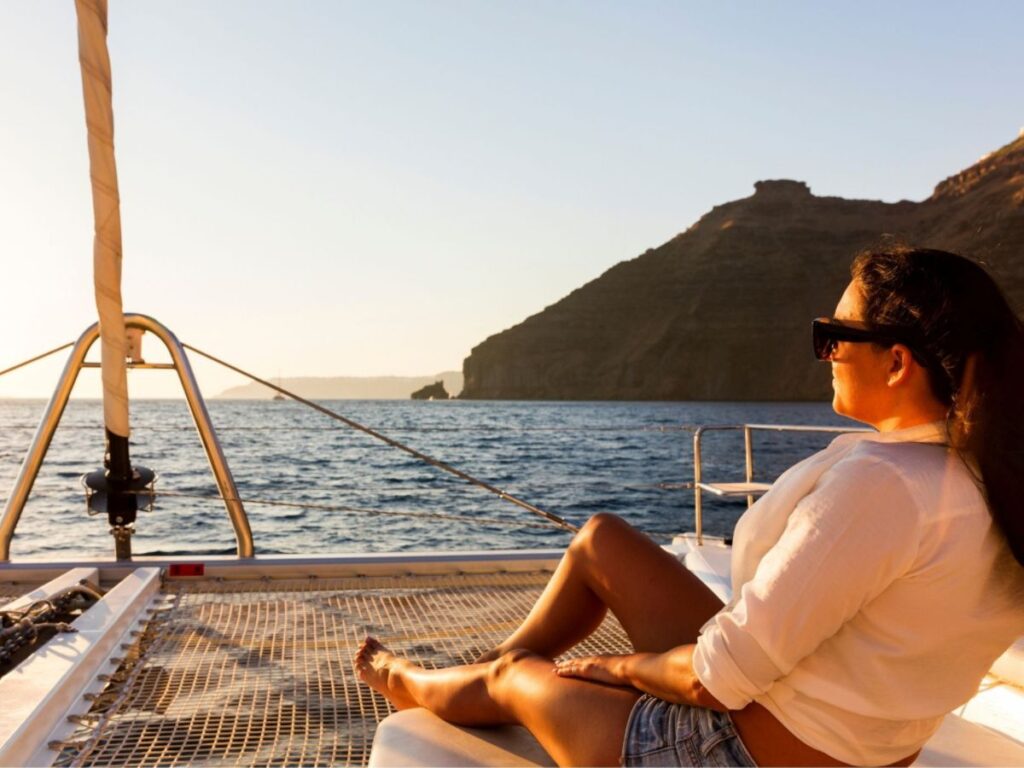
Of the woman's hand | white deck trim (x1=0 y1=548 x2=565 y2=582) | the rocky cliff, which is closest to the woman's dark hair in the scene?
the woman's hand

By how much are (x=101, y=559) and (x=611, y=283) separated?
88.1 metres

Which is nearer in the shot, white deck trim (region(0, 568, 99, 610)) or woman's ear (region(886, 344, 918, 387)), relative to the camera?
woman's ear (region(886, 344, 918, 387))

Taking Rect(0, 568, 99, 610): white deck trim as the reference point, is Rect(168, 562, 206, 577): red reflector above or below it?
below

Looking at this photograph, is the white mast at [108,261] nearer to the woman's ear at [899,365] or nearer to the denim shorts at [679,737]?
the denim shorts at [679,737]

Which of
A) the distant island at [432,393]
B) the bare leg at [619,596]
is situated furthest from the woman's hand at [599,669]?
the distant island at [432,393]

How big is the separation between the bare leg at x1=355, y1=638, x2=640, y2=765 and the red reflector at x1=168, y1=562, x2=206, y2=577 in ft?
4.91

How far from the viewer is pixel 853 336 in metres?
1.05

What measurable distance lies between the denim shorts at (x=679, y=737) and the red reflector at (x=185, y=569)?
2.19 metres

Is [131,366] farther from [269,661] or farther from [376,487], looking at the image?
[376,487]

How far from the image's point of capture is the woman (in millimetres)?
926

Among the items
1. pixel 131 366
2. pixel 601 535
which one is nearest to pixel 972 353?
pixel 601 535

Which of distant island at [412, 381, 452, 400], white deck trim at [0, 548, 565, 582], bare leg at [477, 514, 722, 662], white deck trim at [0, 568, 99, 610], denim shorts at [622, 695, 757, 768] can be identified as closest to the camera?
denim shorts at [622, 695, 757, 768]

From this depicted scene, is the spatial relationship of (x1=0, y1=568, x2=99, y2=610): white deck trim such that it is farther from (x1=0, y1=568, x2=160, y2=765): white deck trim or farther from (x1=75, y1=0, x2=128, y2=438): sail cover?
(x1=75, y1=0, x2=128, y2=438): sail cover

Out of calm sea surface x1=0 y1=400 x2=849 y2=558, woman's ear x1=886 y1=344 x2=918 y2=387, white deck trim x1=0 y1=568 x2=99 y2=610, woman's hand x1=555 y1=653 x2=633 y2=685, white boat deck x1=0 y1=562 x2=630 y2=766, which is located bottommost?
calm sea surface x1=0 y1=400 x2=849 y2=558
